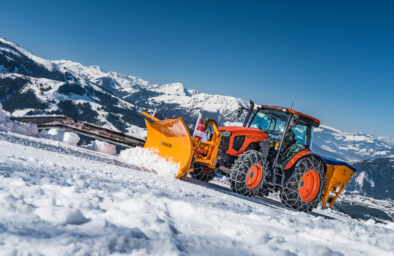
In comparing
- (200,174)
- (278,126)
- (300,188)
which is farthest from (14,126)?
(300,188)

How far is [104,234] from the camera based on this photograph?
74.7 inches

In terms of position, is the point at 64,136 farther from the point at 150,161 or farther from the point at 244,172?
the point at 244,172

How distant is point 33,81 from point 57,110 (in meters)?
41.1

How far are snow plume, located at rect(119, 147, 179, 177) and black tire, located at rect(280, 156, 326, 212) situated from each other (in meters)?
2.56

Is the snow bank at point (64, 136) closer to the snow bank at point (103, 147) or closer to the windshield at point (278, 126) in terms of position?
the snow bank at point (103, 147)

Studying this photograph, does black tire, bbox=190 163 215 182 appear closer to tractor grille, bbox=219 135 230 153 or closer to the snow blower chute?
the snow blower chute

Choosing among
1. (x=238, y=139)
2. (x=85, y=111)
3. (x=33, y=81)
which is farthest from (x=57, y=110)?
(x=238, y=139)

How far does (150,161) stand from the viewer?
711 cm

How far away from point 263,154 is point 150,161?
8.92ft

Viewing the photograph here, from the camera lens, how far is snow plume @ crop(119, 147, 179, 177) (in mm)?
6359

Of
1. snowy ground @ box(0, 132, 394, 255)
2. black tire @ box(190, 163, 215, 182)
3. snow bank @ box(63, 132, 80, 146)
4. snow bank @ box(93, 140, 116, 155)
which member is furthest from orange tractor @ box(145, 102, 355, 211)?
snow bank @ box(63, 132, 80, 146)

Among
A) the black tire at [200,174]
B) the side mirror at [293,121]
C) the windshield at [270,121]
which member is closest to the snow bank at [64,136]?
the black tire at [200,174]

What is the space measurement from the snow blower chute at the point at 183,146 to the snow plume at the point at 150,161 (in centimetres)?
13

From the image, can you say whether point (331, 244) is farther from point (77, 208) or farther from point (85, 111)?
point (85, 111)
